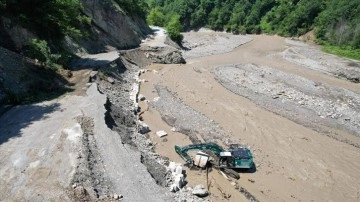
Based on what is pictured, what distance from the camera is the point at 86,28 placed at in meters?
45.9

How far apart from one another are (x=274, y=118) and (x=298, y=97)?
249 inches

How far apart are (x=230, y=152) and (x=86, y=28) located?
99.7 ft

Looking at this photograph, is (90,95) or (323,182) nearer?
(323,182)

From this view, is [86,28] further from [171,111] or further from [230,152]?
[230,152]

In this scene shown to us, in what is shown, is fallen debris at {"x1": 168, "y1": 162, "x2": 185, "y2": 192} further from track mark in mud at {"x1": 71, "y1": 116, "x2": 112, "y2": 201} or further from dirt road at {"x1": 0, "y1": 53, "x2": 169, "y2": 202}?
track mark in mud at {"x1": 71, "y1": 116, "x2": 112, "y2": 201}

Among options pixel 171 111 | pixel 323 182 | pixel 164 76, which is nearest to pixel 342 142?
pixel 323 182

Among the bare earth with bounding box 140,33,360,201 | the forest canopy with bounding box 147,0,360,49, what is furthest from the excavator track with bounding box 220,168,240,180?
the forest canopy with bounding box 147,0,360,49

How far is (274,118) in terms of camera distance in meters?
32.6

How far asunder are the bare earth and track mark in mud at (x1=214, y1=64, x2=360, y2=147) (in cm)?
9

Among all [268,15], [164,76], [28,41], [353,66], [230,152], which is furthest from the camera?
[268,15]

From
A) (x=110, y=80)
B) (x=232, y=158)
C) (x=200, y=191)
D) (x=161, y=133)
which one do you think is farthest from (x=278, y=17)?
(x=200, y=191)

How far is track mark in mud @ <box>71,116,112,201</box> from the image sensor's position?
54.8 ft

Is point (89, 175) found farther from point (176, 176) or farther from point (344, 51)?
point (344, 51)

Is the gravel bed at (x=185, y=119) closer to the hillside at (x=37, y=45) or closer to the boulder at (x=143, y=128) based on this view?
the boulder at (x=143, y=128)
